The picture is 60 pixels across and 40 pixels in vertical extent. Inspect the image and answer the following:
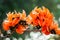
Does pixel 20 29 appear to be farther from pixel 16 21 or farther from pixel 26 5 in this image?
pixel 26 5

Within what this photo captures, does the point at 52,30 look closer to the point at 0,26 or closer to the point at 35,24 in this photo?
the point at 35,24

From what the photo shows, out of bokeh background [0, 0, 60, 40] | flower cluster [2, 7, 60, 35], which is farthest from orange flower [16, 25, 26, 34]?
bokeh background [0, 0, 60, 40]

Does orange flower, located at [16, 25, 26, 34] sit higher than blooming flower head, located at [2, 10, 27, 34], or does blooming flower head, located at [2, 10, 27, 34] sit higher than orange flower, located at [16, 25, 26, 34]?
blooming flower head, located at [2, 10, 27, 34]

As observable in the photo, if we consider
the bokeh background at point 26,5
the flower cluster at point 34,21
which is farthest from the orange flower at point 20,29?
the bokeh background at point 26,5

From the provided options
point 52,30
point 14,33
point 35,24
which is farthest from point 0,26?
point 52,30

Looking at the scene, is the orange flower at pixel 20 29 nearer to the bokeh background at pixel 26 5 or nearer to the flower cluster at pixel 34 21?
the flower cluster at pixel 34 21

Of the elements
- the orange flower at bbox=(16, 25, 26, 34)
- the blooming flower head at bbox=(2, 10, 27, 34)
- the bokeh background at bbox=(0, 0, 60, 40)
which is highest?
the bokeh background at bbox=(0, 0, 60, 40)

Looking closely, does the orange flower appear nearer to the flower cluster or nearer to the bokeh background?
the flower cluster
